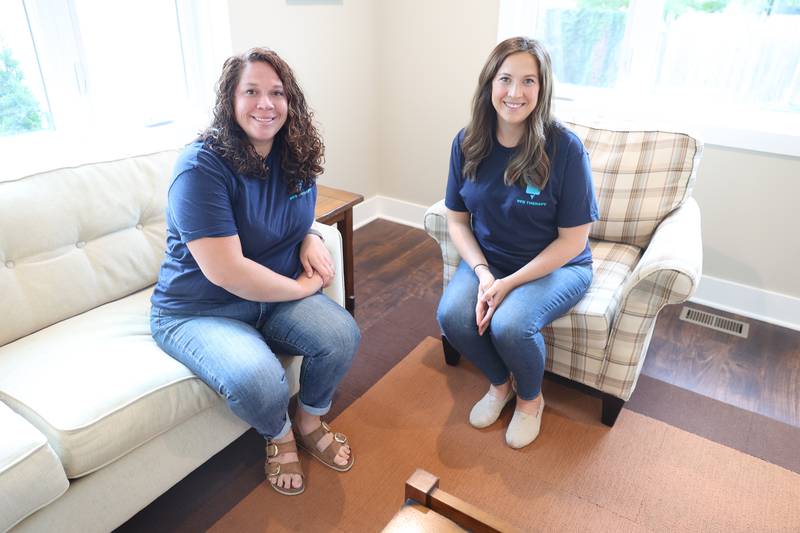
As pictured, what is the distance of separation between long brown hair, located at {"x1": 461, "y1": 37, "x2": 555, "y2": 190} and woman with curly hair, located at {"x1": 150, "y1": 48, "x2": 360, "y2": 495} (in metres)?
0.48

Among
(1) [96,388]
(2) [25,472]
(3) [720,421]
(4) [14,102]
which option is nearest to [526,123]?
(3) [720,421]

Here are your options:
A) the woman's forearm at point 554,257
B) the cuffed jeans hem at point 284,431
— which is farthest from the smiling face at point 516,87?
the cuffed jeans hem at point 284,431

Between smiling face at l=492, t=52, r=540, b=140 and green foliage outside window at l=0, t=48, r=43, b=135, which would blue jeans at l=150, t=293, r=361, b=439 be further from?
green foliage outside window at l=0, t=48, r=43, b=135

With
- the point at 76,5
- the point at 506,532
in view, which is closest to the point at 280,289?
the point at 506,532

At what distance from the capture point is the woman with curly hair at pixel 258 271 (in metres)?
1.36

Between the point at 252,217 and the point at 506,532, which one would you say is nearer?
the point at 506,532

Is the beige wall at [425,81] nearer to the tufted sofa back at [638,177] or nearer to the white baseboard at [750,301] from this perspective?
the tufted sofa back at [638,177]

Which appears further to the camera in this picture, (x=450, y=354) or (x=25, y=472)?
(x=450, y=354)

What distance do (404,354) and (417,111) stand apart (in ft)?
4.83

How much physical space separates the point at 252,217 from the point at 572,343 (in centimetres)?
101

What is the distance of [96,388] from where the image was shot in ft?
4.13

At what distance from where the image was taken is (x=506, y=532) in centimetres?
100

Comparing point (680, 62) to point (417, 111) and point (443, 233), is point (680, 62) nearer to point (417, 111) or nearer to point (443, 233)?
point (417, 111)

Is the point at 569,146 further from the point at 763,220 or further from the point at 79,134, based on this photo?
the point at 79,134
